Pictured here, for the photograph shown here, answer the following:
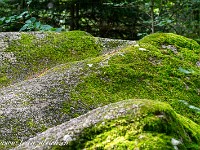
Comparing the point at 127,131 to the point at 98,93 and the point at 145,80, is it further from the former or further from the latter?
the point at 145,80

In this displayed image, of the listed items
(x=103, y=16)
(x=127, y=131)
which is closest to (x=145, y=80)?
(x=127, y=131)

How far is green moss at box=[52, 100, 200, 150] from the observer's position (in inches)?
70.4

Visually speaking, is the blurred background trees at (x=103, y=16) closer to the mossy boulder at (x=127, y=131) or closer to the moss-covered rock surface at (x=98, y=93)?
the moss-covered rock surface at (x=98, y=93)

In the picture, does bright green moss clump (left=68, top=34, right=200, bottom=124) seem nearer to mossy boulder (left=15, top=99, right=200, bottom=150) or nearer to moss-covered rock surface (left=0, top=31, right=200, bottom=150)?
moss-covered rock surface (left=0, top=31, right=200, bottom=150)

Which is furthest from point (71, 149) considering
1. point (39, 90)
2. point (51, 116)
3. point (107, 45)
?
point (107, 45)

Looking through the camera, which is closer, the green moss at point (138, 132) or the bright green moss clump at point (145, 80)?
the green moss at point (138, 132)

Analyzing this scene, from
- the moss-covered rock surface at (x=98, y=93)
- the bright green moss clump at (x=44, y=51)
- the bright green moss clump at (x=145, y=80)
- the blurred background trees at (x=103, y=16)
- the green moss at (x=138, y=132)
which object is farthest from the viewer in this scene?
the blurred background trees at (x=103, y=16)

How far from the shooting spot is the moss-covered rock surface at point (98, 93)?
6.29 ft

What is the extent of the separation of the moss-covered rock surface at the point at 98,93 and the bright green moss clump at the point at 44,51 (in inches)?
0.5

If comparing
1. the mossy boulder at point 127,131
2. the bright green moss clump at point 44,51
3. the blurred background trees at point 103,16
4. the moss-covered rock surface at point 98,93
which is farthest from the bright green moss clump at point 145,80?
the blurred background trees at point 103,16

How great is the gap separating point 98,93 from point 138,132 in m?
1.62

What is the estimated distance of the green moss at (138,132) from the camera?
179cm

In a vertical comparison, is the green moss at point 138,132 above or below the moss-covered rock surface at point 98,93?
above

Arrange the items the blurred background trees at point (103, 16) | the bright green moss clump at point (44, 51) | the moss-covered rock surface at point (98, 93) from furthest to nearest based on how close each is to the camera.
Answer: the blurred background trees at point (103, 16) < the bright green moss clump at point (44, 51) < the moss-covered rock surface at point (98, 93)
